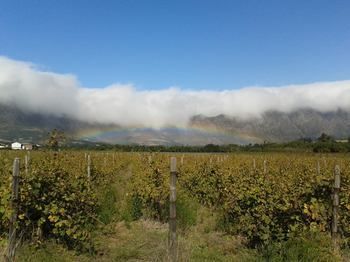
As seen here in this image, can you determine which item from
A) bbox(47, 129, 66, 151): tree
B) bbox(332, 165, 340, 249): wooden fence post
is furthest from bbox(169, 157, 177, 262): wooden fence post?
bbox(47, 129, 66, 151): tree

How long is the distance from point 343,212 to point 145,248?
393 cm

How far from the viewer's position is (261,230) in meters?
6.55

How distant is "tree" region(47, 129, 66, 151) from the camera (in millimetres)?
8992

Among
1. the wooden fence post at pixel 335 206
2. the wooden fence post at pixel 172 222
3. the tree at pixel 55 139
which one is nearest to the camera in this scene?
the wooden fence post at pixel 172 222

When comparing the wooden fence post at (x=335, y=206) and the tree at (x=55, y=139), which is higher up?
the tree at (x=55, y=139)

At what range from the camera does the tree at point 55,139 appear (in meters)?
8.99

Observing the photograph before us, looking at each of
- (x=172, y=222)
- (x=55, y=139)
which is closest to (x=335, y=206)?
(x=172, y=222)

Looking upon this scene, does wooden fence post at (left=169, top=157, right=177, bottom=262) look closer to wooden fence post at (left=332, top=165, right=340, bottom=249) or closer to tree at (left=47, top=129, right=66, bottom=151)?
wooden fence post at (left=332, top=165, right=340, bottom=249)

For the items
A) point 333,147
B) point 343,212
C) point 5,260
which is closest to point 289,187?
point 343,212

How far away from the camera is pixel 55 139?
912 centimetres

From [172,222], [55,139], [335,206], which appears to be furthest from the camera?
[55,139]

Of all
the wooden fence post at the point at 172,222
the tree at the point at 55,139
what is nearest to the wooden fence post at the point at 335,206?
the wooden fence post at the point at 172,222

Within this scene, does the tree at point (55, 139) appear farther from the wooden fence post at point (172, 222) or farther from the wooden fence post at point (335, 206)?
the wooden fence post at point (335, 206)

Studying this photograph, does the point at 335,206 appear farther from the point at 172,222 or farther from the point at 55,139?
the point at 55,139
